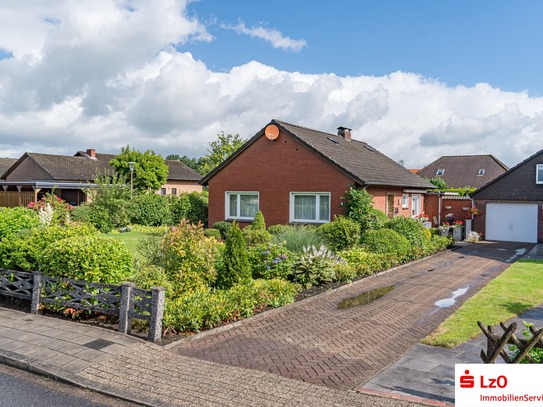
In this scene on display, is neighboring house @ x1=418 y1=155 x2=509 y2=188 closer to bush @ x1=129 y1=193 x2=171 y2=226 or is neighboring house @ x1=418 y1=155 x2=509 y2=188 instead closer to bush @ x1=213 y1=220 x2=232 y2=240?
bush @ x1=129 y1=193 x2=171 y2=226

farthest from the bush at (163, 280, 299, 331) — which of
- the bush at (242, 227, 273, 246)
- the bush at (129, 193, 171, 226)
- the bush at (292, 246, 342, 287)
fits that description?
the bush at (129, 193, 171, 226)

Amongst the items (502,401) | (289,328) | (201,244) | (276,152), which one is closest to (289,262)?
(201,244)

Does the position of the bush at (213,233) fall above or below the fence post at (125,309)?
above

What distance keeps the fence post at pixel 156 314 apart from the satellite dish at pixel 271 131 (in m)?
16.2

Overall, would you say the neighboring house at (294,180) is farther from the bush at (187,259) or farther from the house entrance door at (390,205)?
the bush at (187,259)

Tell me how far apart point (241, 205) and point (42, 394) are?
Result: 1910cm

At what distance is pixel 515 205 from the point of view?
25891 mm

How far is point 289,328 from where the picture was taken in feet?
29.0

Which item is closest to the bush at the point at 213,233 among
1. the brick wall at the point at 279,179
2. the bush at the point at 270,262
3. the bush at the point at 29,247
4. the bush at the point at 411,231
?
the brick wall at the point at 279,179

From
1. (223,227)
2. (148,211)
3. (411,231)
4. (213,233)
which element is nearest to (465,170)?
(411,231)

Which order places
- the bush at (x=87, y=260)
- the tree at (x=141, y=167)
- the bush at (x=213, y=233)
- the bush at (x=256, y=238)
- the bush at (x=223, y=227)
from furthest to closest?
the tree at (x=141, y=167) → the bush at (x=223, y=227) → the bush at (x=213, y=233) → the bush at (x=256, y=238) → the bush at (x=87, y=260)

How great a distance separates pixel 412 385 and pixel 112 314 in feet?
17.5

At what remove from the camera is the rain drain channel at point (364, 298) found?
10.9 m

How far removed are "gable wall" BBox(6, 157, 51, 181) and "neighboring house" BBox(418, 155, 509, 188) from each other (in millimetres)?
39763
